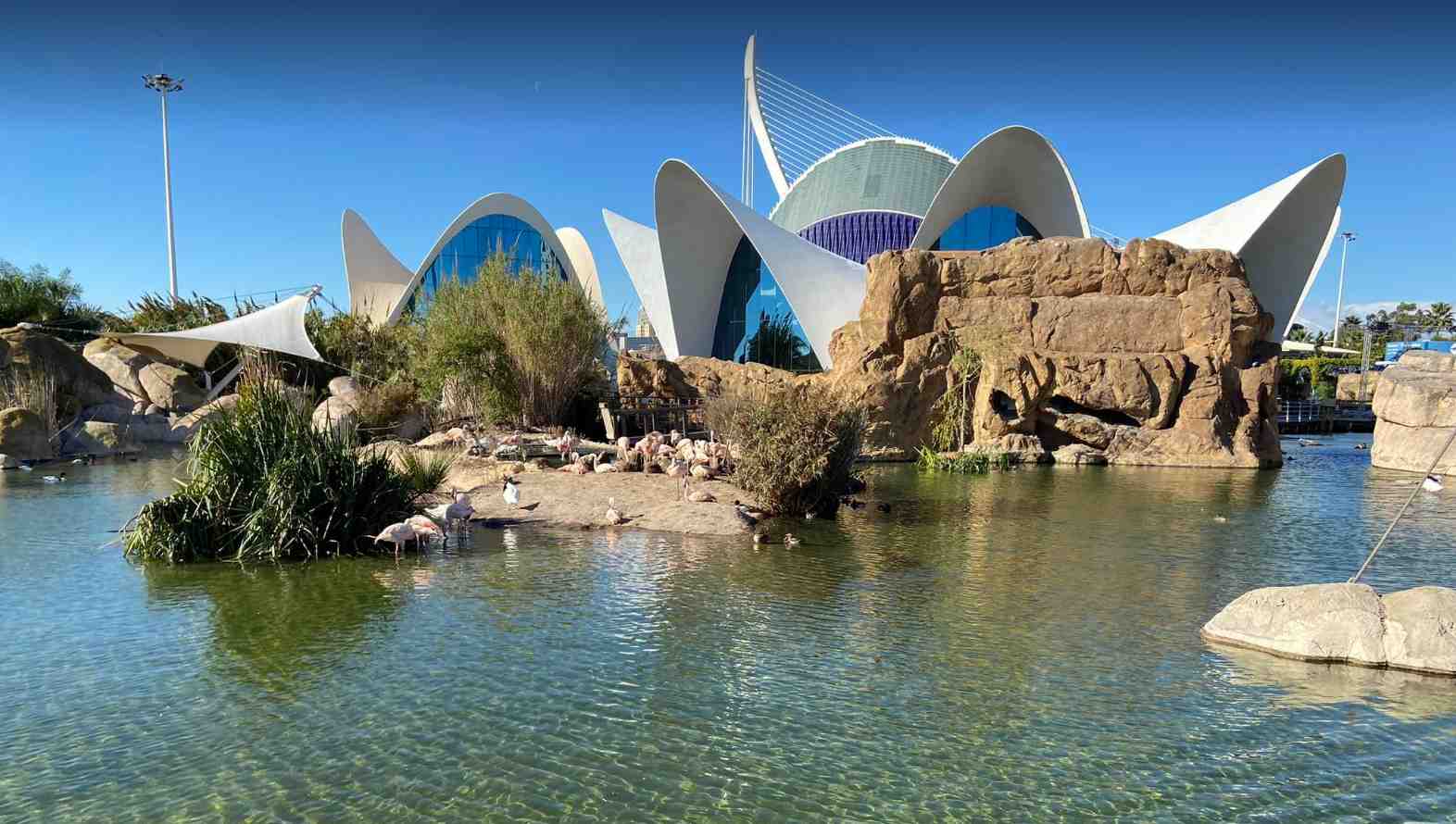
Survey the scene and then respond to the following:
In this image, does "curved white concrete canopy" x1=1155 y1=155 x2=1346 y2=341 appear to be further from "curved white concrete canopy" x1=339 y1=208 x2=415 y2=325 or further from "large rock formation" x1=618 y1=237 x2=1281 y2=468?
"curved white concrete canopy" x1=339 y1=208 x2=415 y2=325

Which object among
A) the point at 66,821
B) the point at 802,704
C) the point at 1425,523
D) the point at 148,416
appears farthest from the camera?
the point at 148,416

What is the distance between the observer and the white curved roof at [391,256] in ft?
147

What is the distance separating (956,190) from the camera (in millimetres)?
30766

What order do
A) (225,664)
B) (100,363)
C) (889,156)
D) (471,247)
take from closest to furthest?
(225,664)
(100,363)
(889,156)
(471,247)

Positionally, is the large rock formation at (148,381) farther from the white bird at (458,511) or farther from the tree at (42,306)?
the white bird at (458,511)

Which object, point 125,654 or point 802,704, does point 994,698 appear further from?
point 125,654

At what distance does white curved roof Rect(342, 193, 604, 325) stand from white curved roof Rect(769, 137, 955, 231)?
1240 cm

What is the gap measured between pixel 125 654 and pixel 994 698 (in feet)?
18.3

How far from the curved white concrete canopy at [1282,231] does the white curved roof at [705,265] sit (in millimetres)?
11181

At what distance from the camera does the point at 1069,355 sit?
62.2 feet

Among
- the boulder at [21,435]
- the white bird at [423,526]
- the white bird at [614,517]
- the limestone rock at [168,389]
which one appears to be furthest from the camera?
the limestone rock at [168,389]

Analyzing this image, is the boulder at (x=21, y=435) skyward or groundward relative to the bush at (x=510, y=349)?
groundward

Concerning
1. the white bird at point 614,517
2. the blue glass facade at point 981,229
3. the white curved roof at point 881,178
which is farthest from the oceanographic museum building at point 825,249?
the white bird at point 614,517

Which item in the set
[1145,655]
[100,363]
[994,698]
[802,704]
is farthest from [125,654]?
[100,363]
